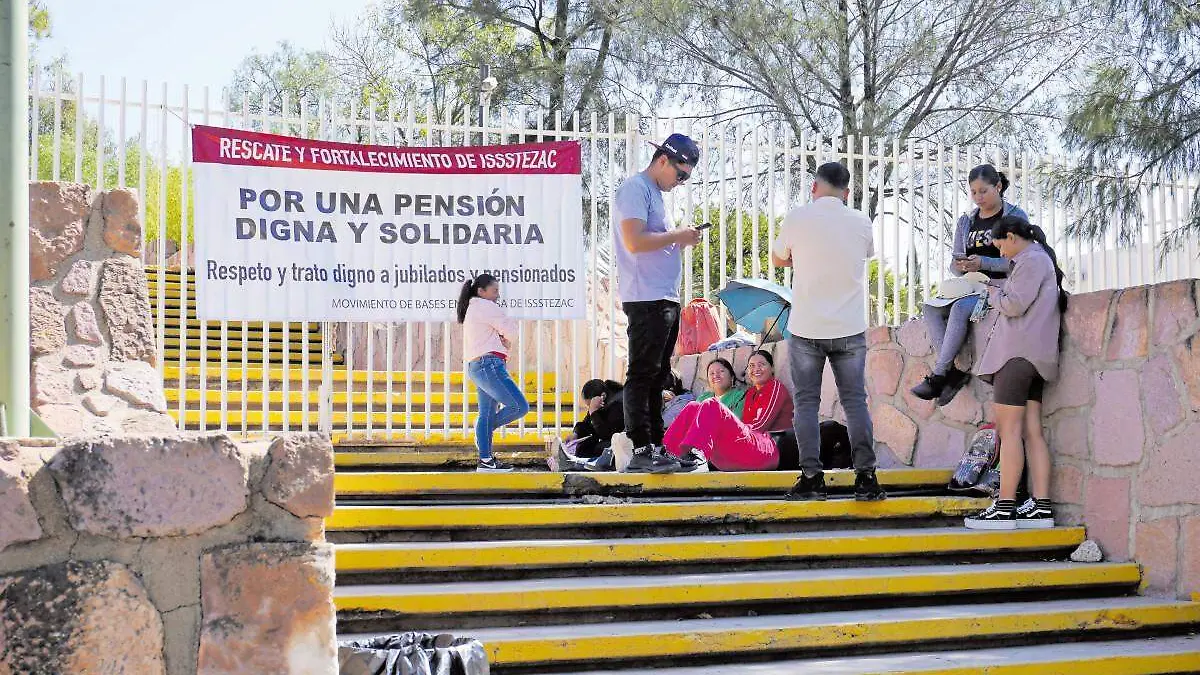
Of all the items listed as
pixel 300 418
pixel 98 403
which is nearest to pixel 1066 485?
pixel 98 403

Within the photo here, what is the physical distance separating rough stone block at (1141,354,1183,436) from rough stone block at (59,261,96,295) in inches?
190

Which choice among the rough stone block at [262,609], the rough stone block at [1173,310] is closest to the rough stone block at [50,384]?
the rough stone block at [262,609]

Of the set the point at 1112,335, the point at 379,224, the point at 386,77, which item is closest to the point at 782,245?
the point at 1112,335

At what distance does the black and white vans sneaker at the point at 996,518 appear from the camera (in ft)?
21.0

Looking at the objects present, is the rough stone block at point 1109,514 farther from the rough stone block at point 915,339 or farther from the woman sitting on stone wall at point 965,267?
the rough stone block at point 915,339

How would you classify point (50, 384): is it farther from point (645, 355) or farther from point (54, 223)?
point (645, 355)

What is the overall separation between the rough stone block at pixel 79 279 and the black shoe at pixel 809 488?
349cm

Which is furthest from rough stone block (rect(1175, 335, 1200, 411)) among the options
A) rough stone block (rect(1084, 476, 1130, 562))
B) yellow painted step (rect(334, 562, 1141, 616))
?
yellow painted step (rect(334, 562, 1141, 616))

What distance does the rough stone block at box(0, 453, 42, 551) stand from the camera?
2.79 meters

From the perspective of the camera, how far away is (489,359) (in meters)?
7.96

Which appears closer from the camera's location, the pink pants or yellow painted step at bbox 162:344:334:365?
the pink pants

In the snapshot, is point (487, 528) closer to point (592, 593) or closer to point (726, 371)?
point (592, 593)

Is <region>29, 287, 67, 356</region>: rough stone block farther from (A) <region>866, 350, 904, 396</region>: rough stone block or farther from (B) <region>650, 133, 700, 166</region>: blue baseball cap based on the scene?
(A) <region>866, 350, 904, 396</region>: rough stone block

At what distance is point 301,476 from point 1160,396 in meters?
4.63
